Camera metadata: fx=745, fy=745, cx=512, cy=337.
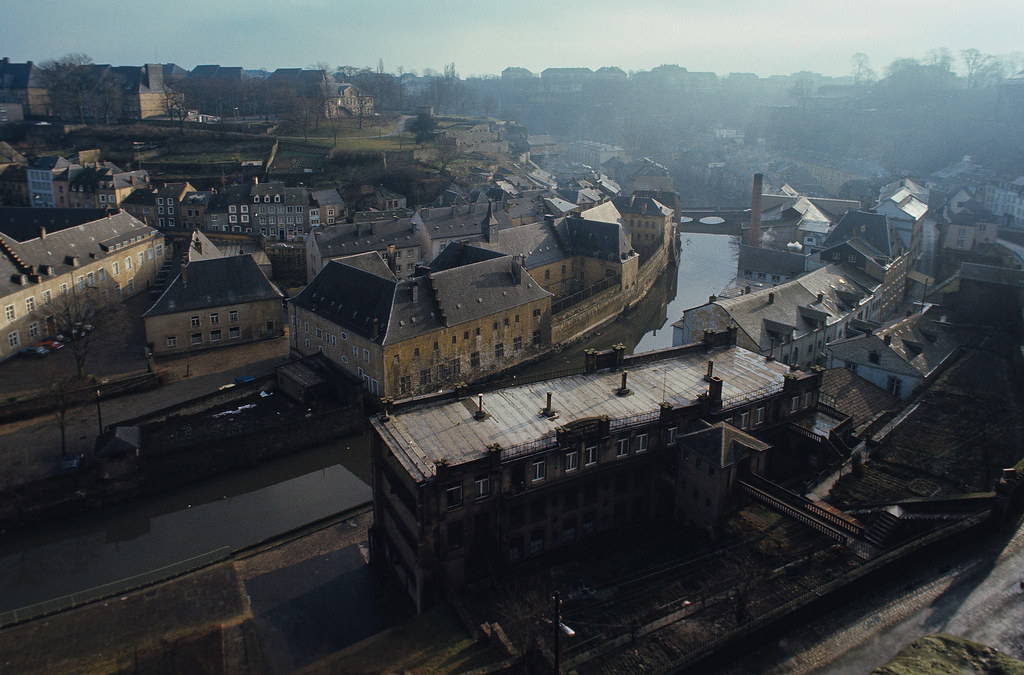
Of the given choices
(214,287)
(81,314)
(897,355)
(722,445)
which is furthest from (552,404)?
(81,314)

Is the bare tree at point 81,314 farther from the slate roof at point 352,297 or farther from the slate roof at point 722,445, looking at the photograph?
the slate roof at point 722,445

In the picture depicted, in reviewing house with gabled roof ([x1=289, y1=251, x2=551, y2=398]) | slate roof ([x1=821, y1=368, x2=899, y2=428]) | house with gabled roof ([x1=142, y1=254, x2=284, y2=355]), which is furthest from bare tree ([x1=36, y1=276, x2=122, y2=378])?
slate roof ([x1=821, y1=368, x2=899, y2=428])

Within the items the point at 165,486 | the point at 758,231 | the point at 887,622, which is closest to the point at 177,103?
the point at 758,231

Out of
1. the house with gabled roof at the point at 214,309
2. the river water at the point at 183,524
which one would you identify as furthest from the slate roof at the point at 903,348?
the house with gabled roof at the point at 214,309

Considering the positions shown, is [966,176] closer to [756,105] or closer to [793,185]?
[793,185]

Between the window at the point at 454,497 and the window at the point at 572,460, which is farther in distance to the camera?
the window at the point at 572,460
